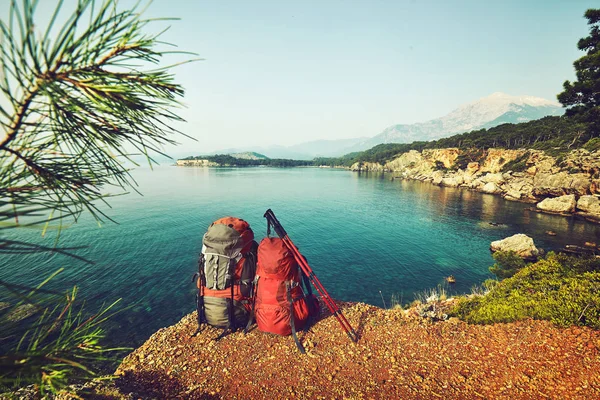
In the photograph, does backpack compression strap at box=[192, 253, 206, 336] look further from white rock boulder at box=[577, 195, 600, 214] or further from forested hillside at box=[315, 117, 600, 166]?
forested hillside at box=[315, 117, 600, 166]

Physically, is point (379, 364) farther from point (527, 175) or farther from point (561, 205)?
point (527, 175)

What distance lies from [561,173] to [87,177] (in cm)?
6808

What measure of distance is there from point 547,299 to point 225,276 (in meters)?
8.54

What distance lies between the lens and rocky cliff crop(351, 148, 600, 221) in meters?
41.1

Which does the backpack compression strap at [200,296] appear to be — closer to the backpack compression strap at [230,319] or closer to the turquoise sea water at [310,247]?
the backpack compression strap at [230,319]

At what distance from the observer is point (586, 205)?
38.5 metres

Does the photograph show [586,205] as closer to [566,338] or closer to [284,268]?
[566,338]

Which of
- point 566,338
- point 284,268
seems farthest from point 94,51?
point 566,338

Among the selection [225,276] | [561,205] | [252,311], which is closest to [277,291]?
[252,311]

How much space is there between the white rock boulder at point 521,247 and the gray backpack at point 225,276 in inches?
1041

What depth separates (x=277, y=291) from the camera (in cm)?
630

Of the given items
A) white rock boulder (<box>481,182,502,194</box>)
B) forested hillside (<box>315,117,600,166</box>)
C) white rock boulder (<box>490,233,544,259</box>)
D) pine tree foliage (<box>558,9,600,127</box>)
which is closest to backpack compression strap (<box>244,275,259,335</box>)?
pine tree foliage (<box>558,9,600,127</box>)

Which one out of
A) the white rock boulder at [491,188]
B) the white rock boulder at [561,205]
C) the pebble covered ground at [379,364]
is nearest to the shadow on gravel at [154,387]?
the pebble covered ground at [379,364]

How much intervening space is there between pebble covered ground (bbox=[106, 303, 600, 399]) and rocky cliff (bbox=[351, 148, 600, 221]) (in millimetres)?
48242
